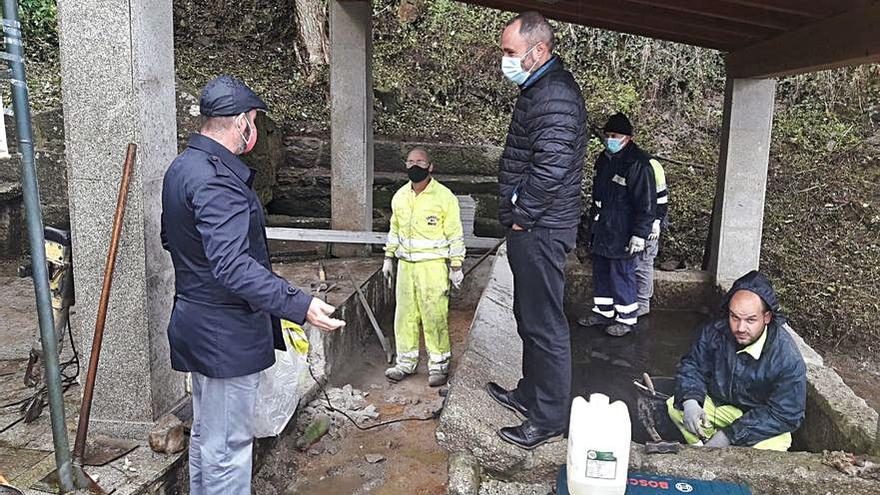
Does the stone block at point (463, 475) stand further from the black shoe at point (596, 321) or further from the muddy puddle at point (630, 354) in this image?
the black shoe at point (596, 321)

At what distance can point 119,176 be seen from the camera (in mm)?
Result: 3326

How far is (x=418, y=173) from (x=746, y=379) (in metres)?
2.71

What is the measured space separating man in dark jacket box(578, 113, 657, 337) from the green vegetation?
3.32 metres

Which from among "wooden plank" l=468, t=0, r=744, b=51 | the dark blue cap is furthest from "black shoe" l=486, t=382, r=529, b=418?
"wooden plank" l=468, t=0, r=744, b=51

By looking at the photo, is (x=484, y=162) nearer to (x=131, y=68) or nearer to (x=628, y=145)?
(x=628, y=145)

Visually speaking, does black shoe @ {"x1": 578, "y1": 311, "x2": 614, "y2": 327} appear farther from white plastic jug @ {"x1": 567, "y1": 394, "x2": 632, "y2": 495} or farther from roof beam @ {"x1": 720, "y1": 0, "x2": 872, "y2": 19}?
white plastic jug @ {"x1": 567, "y1": 394, "x2": 632, "y2": 495}

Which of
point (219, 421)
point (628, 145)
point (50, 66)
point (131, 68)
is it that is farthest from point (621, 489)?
point (50, 66)

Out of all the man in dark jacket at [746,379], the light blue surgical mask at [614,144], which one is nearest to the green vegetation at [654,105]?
the light blue surgical mask at [614,144]

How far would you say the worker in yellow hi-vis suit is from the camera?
5.27 metres

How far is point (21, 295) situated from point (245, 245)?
5122 mm

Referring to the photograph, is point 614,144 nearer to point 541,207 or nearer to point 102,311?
point 541,207

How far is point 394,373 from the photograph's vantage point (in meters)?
5.68

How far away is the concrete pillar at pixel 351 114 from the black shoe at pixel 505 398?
3.95 metres

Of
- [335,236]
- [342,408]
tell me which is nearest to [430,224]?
[342,408]
